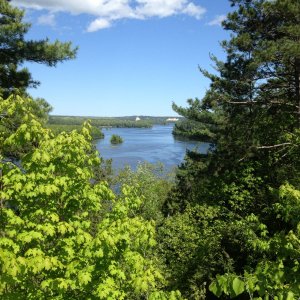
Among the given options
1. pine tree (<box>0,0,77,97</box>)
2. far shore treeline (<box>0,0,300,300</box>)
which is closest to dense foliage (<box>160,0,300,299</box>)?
far shore treeline (<box>0,0,300,300</box>)

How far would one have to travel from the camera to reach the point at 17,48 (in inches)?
532

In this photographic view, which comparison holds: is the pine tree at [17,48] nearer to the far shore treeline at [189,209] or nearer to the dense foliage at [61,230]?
the far shore treeline at [189,209]

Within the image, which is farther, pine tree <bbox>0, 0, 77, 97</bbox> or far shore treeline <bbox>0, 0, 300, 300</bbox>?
pine tree <bbox>0, 0, 77, 97</bbox>

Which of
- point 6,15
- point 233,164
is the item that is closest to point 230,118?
point 233,164

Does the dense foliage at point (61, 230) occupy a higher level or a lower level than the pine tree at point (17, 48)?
lower

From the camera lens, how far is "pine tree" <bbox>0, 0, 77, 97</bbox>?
13133 millimetres

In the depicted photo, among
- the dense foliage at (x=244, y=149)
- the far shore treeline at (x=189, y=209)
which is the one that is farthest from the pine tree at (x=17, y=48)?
the dense foliage at (x=244, y=149)

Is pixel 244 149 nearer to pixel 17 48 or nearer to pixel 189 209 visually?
pixel 189 209

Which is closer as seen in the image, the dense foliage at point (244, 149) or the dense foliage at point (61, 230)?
the dense foliage at point (61, 230)

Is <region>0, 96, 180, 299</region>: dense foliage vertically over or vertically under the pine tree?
under

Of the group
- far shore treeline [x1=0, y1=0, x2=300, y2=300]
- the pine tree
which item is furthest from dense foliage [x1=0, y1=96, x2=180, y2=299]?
the pine tree

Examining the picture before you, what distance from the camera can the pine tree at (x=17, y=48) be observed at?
13.1 m

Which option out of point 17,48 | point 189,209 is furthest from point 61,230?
point 189,209

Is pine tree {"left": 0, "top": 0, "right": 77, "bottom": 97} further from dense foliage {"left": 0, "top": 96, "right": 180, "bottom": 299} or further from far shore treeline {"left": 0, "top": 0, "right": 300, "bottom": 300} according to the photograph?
dense foliage {"left": 0, "top": 96, "right": 180, "bottom": 299}
